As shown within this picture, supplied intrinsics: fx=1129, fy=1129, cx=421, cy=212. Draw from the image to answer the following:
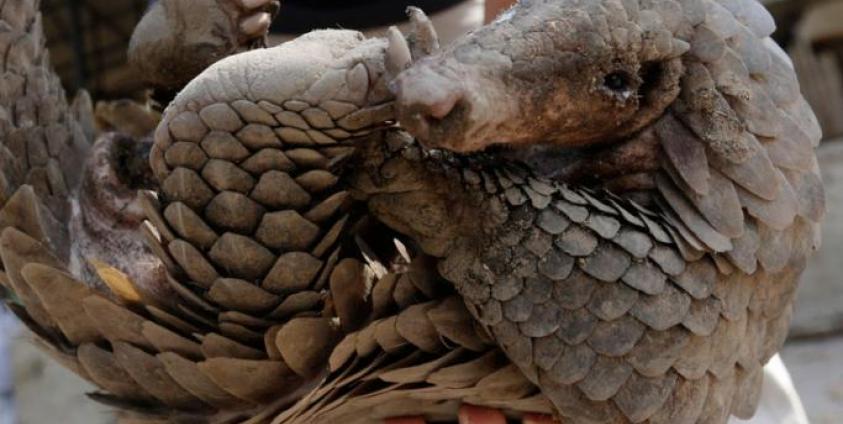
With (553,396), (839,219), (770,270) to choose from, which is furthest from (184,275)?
(839,219)

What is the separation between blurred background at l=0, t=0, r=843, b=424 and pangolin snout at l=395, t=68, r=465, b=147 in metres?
1.47

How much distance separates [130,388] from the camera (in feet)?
2.69

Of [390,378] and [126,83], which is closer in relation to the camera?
[390,378]

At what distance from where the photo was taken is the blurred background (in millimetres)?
2594

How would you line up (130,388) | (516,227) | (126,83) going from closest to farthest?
(516,227) → (130,388) → (126,83)

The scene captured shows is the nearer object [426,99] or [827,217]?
[426,99]

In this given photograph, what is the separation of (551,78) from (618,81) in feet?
0.19

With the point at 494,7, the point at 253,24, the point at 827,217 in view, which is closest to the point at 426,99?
the point at 253,24

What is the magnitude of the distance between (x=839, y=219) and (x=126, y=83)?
230cm

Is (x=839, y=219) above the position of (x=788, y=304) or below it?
below

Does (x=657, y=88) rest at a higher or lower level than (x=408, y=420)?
higher

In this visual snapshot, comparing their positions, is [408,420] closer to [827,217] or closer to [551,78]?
[551,78]

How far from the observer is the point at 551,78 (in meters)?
0.65

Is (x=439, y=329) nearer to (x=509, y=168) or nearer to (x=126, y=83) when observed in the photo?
(x=509, y=168)
